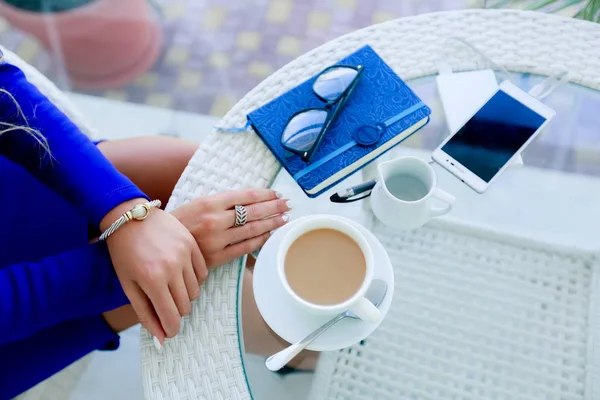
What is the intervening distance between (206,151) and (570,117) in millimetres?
526

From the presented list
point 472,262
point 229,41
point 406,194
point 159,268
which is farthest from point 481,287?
point 229,41

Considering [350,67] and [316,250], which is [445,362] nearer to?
[316,250]

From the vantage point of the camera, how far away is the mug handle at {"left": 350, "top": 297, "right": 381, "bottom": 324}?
0.54 m

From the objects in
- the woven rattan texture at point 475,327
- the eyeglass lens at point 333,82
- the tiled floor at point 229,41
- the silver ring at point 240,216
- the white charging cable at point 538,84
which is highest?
the eyeglass lens at point 333,82

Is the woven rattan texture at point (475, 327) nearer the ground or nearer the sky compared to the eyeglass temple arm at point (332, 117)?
nearer the ground

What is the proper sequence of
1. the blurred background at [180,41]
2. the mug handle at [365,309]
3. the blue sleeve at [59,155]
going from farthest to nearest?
1. the blurred background at [180,41]
2. the blue sleeve at [59,155]
3. the mug handle at [365,309]

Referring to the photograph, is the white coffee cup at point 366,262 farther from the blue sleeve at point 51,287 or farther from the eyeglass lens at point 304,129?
the blue sleeve at point 51,287

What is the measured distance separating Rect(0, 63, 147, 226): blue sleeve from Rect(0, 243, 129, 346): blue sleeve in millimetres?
54

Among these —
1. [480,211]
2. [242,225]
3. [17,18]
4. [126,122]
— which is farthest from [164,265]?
[17,18]

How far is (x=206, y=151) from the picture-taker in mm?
688

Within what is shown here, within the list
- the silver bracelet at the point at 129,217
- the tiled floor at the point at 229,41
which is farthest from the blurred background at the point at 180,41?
the silver bracelet at the point at 129,217

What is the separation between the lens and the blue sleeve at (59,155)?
65 cm

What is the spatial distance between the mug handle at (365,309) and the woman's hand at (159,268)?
18cm

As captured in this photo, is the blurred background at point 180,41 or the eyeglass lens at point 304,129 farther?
the blurred background at point 180,41
